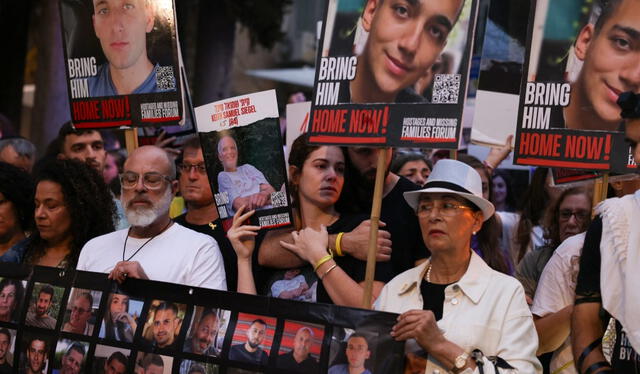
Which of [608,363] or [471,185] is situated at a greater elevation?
[471,185]

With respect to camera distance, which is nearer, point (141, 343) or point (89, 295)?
point (141, 343)

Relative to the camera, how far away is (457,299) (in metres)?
4.38

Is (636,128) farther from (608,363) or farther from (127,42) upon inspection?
(127,42)

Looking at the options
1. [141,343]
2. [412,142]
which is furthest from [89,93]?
[412,142]

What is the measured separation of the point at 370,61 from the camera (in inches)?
199

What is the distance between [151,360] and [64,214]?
4.89 ft

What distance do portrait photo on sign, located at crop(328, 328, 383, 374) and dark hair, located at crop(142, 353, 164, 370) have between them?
3.18ft

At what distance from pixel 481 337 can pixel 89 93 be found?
331cm

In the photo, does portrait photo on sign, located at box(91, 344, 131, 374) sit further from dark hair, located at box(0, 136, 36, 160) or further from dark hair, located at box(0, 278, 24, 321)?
dark hair, located at box(0, 136, 36, 160)

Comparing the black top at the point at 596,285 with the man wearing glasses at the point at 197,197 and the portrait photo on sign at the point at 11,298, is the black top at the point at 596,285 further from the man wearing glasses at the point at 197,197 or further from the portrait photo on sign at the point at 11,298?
the portrait photo on sign at the point at 11,298

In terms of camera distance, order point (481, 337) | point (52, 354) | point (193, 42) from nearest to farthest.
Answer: point (481, 337) → point (52, 354) → point (193, 42)

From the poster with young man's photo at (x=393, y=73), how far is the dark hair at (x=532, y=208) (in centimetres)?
215

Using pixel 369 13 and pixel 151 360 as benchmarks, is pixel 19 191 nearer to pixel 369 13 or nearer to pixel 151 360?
pixel 151 360

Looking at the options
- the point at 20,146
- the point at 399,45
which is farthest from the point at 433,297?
the point at 20,146
